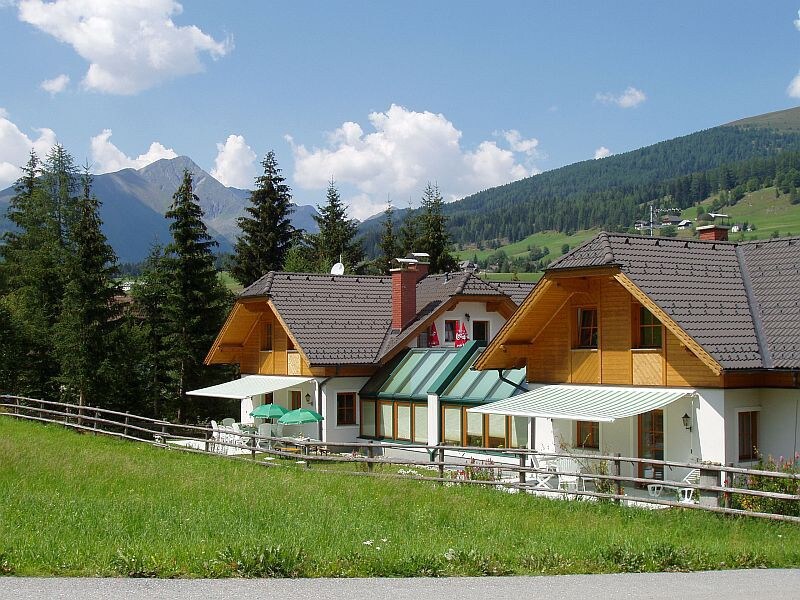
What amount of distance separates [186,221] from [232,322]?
7.33 meters

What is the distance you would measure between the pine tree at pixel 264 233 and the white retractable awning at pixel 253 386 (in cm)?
2001

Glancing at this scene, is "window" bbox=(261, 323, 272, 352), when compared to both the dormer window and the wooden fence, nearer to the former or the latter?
the wooden fence

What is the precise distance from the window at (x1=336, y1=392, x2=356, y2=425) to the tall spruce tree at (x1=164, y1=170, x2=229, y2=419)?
10788mm

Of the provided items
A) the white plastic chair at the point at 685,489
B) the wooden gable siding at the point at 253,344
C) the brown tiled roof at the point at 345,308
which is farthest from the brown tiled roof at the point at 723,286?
the wooden gable siding at the point at 253,344

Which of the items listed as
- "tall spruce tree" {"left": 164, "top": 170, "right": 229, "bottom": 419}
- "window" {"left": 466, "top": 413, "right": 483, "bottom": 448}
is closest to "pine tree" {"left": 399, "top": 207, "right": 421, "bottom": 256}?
"tall spruce tree" {"left": 164, "top": 170, "right": 229, "bottom": 419}

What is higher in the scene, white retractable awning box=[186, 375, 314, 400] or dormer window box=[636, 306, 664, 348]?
dormer window box=[636, 306, 664, 348]

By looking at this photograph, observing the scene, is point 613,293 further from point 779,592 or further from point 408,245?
point 408,245

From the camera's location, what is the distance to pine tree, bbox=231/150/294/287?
172 ft

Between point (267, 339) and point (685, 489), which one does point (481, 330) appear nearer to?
point (267, 339)

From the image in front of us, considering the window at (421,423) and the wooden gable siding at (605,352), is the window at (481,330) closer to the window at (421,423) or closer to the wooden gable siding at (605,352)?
the window at (421,423)

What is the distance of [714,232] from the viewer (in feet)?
80.6

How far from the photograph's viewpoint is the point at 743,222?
446 ft

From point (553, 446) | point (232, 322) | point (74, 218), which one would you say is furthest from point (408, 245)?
point (553, 446)

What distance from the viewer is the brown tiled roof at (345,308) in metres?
29.3
